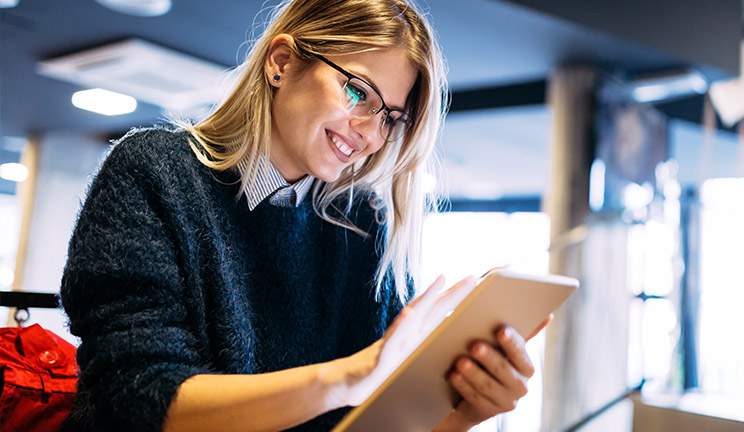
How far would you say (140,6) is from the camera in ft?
13.7

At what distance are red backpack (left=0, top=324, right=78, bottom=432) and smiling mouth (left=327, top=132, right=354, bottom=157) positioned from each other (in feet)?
2.18

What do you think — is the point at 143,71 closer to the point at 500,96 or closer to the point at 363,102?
the point at 500,96

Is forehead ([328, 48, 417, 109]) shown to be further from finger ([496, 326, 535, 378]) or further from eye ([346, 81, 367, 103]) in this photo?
finger ([496, 326, 535, 378])

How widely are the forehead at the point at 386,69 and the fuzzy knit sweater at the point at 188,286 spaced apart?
32 centimetres

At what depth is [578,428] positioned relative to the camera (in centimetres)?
360

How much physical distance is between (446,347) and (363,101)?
54 cm

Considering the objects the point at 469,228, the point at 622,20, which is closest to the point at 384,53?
the point at 622,20

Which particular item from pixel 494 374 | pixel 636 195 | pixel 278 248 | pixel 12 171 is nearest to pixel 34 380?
pixel 278 248

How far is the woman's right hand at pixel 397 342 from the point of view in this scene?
0.92 m

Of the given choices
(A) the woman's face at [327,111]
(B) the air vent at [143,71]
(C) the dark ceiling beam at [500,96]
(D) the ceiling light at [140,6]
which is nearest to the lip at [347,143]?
(A) the woman's face at [327,111]

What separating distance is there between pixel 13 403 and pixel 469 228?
1130 cm

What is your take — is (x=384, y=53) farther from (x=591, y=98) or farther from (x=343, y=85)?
(x=591, y=98)

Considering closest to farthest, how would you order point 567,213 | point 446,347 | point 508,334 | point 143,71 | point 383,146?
point 446,347 < point 508,334 < point 383,146 < point 567,213 < point 143,71

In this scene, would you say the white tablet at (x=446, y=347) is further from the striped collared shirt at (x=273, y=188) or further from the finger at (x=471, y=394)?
the striped collared shirt at (x=273, y=188)
